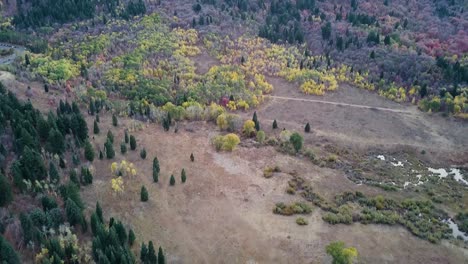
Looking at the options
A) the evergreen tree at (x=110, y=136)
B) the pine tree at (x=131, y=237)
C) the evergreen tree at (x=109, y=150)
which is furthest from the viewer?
the evergreen tree at (x=110, y=136)

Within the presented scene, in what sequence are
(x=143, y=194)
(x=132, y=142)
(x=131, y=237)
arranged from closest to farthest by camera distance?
(x=131, y=237) < (x=143, y=194) < (x=132, y=142)

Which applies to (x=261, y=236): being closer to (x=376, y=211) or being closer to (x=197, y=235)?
(x=197, y=235)

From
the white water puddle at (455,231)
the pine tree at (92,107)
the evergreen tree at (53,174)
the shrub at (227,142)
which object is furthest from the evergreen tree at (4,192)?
the white water puddle at (455,231)

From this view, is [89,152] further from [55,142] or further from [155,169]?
[155,169]

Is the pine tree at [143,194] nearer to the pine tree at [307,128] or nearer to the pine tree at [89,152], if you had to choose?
the pine tree at [89,152]

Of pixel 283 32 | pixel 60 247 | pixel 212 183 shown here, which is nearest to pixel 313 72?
pixel 283 32

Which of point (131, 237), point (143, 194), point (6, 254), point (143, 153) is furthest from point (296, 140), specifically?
point (6, 254)

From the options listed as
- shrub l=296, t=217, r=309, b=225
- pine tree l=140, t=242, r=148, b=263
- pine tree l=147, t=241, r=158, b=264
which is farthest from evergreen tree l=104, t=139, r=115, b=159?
shrub l=296, t=217, r=309, b=225

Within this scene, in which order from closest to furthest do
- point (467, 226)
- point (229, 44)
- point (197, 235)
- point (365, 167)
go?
1. point (197, 235)
2. point (467, 226)
3. point (365, 167)
4. point (229, 44)
